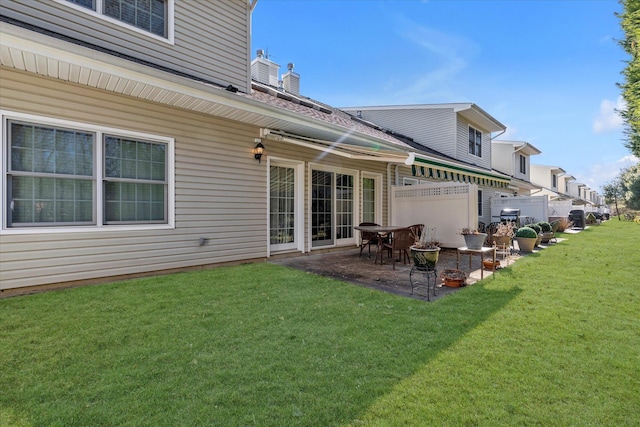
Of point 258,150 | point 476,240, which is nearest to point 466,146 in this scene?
point 476,240

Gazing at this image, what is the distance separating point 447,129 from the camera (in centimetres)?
1595

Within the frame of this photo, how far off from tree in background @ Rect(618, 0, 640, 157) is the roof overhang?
28.0 feet

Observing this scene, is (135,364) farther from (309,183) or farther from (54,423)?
(309,183)

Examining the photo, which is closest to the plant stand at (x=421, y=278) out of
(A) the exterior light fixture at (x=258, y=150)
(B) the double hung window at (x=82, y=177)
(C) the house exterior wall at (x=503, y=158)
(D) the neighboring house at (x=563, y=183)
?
(A) the exterior light fixture at (x=258, y=150)

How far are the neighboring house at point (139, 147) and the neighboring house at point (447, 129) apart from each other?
7.32 metres

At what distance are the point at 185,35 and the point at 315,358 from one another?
7.37 meters

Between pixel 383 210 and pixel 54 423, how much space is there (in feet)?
35.0

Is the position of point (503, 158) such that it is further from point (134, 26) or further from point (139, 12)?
point (134, 26)

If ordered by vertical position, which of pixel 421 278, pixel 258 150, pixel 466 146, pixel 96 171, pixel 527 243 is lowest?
pixel 421 278

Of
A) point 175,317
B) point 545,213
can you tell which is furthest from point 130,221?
point 545,213

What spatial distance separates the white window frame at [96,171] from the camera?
4754 millimetres

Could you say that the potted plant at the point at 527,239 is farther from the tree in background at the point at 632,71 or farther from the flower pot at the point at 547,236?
the tree in background at the point at 632,71

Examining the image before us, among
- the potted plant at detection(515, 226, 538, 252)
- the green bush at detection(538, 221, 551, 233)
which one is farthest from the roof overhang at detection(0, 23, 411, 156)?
the green bush at detection(538, 221, 551, 233)

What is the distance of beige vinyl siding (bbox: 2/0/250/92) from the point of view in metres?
5.34
